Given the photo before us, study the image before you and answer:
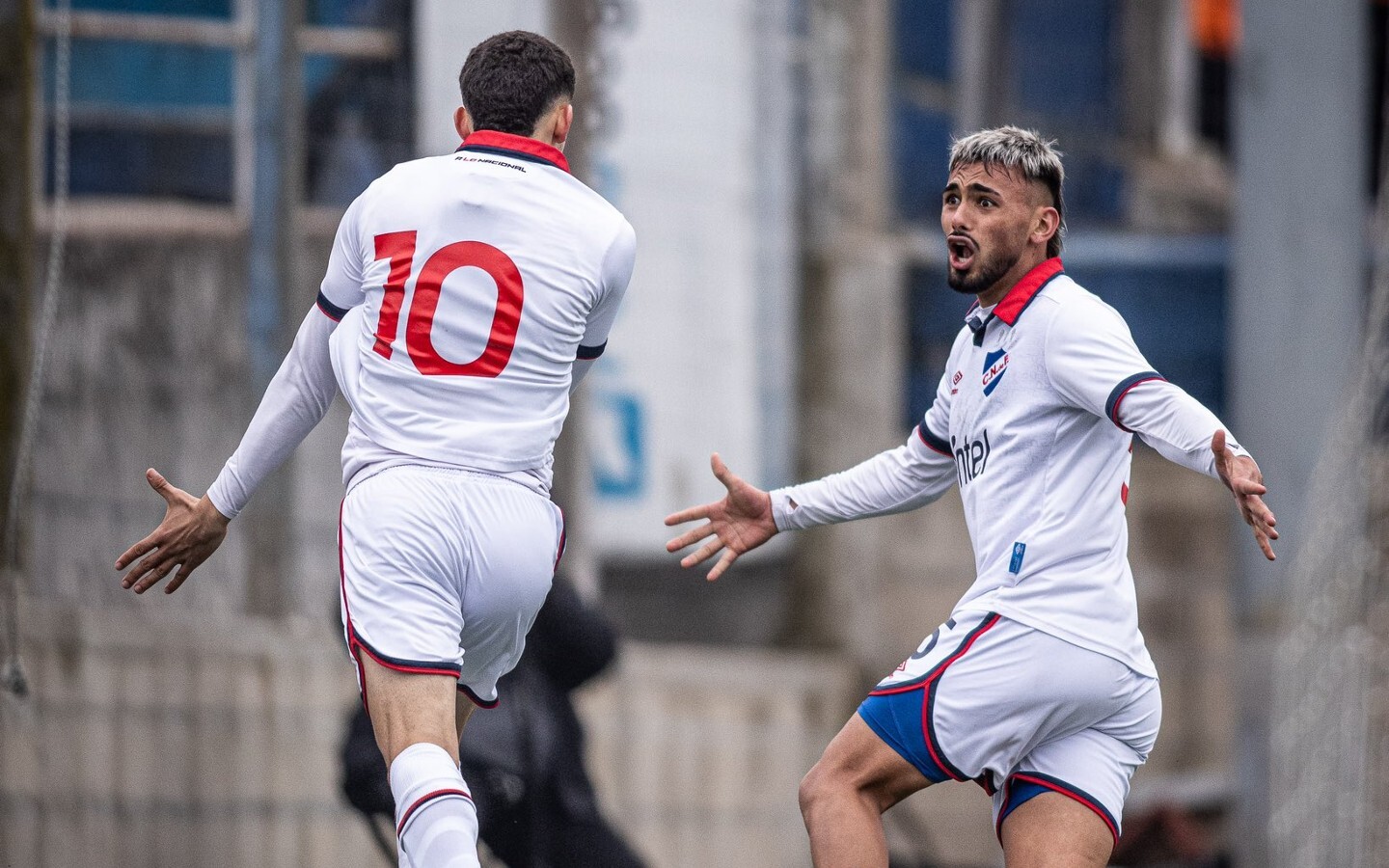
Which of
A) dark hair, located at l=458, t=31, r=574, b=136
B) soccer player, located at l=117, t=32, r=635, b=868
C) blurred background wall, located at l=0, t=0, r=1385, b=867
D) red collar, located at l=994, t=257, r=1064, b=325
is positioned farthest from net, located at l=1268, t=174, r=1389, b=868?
dark hair, located at l=458, t=31, r=574, b=136

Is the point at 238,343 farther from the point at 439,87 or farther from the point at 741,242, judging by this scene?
the point at 741,242

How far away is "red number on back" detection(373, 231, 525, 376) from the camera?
377cm

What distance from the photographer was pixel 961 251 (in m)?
3.94

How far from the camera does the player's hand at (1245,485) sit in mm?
3422

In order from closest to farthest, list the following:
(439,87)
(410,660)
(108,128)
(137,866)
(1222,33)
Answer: (410,660) → (137,866) → (439,87) → (108,128) → (1222,33)

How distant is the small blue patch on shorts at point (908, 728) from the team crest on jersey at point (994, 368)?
644 mm

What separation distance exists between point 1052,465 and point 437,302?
129cm

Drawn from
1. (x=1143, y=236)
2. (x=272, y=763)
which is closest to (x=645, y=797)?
(x=272, y=763)

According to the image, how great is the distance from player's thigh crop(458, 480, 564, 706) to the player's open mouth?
996 mm

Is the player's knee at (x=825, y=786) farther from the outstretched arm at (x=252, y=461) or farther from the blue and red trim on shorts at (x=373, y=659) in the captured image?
the outstretched arm at (x=252, y=461)

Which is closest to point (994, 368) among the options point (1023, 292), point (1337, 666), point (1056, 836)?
point (1023, 292)

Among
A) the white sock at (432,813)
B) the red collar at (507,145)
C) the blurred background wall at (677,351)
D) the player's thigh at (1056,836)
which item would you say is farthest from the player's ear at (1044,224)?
the blurred background wall at (677,351)

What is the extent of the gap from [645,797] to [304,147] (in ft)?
11.5

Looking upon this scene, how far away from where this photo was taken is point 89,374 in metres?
6.91
